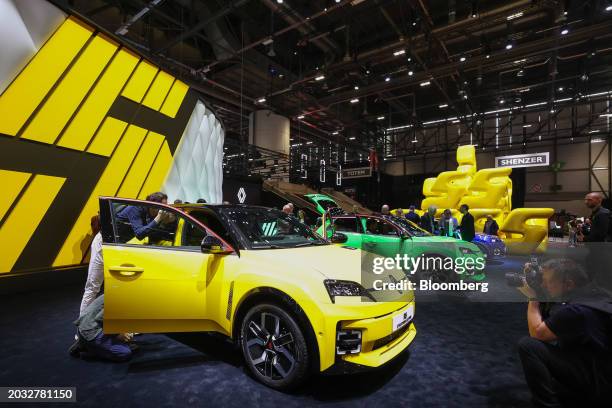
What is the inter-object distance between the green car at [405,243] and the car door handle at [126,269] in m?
3.39

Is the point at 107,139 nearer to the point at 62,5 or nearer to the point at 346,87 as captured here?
the point at 62,5

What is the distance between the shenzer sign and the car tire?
51.8 ft

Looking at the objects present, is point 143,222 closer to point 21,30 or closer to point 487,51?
point 21,30

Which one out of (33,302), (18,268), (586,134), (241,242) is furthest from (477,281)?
(586,134)

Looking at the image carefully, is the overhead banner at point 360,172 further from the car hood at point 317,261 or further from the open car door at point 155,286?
the open car door at point 155,286

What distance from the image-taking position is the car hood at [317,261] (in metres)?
2.46

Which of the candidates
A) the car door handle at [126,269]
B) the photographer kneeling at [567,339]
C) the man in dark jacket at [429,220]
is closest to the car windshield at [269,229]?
the car door handle at [126,269]

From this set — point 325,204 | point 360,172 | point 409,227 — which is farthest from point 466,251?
point 325,204

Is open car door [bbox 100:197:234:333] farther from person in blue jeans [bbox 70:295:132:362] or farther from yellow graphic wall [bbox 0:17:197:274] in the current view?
yellow graphic wall [bbox 0:17:197:274]

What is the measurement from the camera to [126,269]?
2.63m

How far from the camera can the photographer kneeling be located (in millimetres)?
1812

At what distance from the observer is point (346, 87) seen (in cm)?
1448

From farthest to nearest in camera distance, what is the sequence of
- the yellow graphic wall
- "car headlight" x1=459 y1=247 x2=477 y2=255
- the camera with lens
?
"car headlight" x1=459 y1=247 x2=477 y2=255 → the yellow graphic wall → the camera with lens

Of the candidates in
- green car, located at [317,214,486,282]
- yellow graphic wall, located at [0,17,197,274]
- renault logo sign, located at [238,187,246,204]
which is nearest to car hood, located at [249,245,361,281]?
green car, located at [317,214,486,282]
